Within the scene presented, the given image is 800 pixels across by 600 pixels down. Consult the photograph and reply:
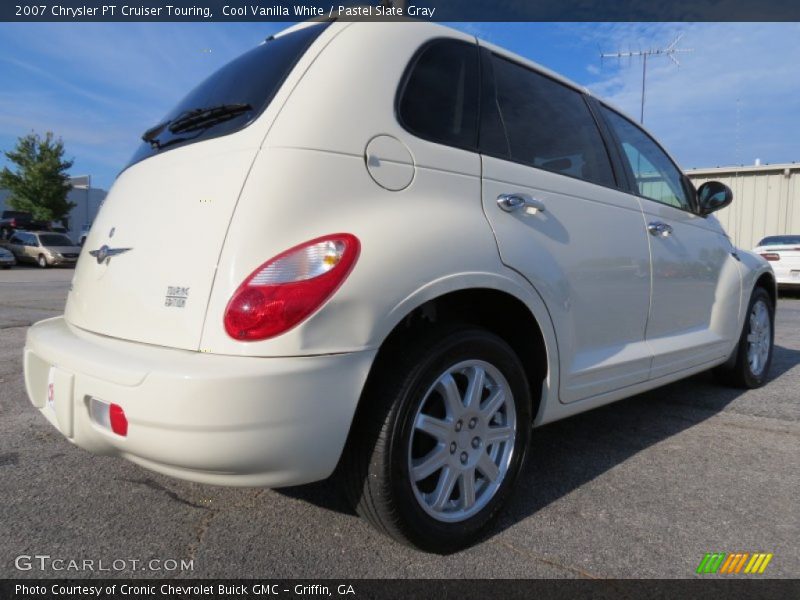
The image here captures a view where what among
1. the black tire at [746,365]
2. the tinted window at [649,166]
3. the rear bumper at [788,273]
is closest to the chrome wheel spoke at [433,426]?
the tinted window at [649,166]

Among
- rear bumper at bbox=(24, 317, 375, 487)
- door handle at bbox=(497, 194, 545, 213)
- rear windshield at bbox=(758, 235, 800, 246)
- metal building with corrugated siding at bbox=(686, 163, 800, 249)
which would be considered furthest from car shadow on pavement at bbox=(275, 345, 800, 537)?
metal building with corrugated siding at bbox=(686, 163, 800, 249)

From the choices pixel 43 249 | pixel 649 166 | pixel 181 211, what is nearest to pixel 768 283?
pixel 649 166

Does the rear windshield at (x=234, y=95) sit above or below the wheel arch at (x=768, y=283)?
above

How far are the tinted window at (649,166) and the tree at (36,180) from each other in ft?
126

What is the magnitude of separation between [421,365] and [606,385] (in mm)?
1196

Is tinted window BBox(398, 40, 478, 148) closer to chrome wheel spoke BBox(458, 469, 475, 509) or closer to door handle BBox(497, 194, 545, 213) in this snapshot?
door handle BBox(497, 194, 545, 213)

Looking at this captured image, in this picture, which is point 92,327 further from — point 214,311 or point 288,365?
point 288,365

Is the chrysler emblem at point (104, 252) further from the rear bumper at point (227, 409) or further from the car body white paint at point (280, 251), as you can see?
the rear bumper at point (227, 409)

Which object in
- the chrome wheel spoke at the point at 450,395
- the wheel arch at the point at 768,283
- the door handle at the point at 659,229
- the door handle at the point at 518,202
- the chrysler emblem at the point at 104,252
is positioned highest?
the door handle at the point at 518,202

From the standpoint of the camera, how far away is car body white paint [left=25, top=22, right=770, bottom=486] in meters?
1.64

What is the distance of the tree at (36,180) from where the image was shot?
34531 millimetres

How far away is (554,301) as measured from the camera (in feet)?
7.68

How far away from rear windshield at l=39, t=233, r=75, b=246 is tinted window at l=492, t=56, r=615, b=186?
2632 centimetres

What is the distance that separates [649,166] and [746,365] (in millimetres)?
1786
